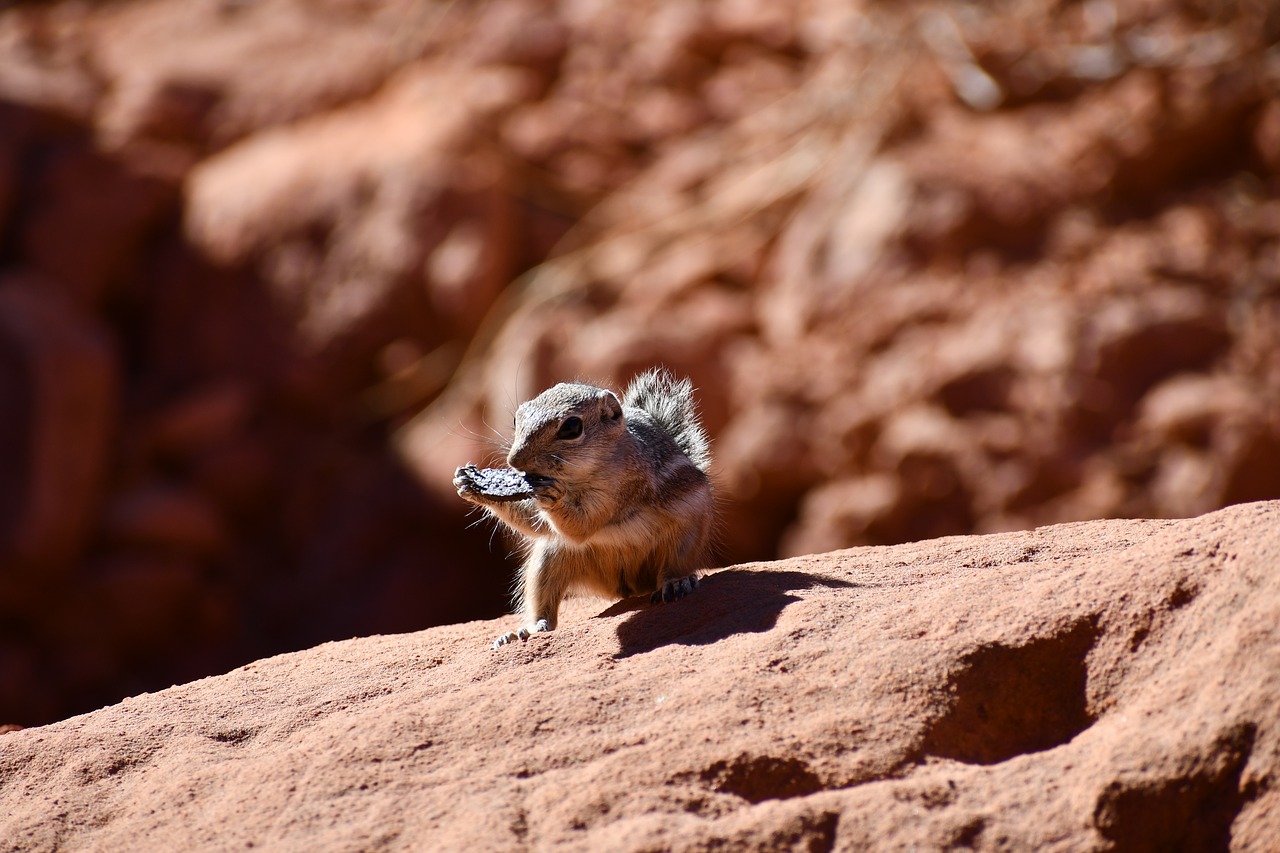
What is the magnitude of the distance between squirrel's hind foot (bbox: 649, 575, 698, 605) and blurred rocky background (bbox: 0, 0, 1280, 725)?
4.94 meters

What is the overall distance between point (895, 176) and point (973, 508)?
3335mm

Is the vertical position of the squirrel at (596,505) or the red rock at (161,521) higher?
the red rock at (161,521)

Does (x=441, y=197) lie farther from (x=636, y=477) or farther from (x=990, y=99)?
(x=636, y=477)

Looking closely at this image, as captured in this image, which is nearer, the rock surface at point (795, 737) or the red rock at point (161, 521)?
the rock surface at point (795, 737)

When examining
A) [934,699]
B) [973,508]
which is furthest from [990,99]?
[934,699]

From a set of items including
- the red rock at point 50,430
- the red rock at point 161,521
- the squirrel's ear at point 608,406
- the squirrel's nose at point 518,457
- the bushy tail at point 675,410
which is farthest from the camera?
the red rock at point 161,521

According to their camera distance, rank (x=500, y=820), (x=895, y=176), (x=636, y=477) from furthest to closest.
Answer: (x=895, y=176)
(x=636, y=477)
(x=500, y=820)

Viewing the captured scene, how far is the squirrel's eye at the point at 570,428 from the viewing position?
496 centimetres

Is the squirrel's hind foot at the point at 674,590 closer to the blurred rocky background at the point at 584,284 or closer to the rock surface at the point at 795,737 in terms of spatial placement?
the rock surface at the point at 795,737

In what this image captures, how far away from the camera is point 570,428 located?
196 inches

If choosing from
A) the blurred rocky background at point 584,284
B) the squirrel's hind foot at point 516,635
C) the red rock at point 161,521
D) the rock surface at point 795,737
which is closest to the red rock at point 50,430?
the blurred rocky background at point 584,284

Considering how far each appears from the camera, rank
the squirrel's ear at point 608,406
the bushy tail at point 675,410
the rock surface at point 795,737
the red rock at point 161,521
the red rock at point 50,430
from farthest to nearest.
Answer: the red rock at point 161,521, the red rock at point 50,430, the bushy tail at point 675,410, the squirrel's ear at point 608,406, the rock surface at point 795,737

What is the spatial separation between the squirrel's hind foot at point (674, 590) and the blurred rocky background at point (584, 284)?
4.94m

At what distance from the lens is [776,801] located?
3.26 meters
